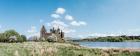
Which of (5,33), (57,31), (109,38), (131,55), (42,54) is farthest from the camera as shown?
(109,38)

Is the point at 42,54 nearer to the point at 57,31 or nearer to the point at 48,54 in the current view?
the point at 48,54

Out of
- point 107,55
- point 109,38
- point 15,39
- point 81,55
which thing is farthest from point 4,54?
point 109,38

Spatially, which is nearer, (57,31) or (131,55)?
(131,55)

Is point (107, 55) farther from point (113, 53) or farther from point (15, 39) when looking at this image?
point (15, 39)

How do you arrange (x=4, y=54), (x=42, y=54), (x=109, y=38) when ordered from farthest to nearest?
(x=109, y=38) < (x=42, y=54) < (x=4, y=54)

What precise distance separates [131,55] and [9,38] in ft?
148

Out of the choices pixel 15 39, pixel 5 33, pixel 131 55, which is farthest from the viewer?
pixel 5 33

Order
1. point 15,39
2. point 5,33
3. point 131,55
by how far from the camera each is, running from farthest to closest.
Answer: point 5,33, point 15,39, point 131,55

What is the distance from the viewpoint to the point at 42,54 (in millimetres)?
18719

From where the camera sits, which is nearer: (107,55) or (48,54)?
(48,54)

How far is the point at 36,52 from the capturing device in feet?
62.5

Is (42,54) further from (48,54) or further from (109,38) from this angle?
(109,38)

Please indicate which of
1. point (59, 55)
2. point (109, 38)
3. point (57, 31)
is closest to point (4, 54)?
point (59, 55)

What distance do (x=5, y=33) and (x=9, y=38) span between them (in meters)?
4.75
